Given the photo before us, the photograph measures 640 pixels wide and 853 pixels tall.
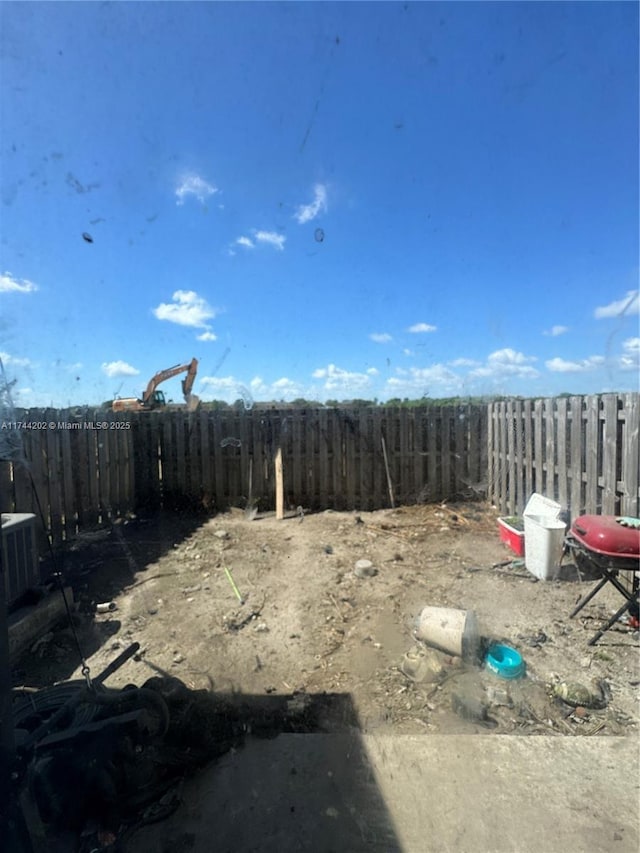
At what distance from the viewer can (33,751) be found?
1.49m

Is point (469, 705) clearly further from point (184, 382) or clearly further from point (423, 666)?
point (184, 382)

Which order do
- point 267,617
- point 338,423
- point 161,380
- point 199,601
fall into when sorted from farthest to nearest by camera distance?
point 161,380, point 338,423, point 199,601, point 267,617

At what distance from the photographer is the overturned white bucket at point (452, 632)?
9.30 feet

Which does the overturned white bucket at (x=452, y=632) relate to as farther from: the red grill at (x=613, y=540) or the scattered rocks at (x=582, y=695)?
the red grill at (x=613, y=540)

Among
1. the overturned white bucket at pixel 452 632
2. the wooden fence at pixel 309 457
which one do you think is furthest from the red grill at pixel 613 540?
the wooden fence at pixel 309 457

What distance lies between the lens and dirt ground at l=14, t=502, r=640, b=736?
8.19ft

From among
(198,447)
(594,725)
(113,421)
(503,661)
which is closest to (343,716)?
(503,661)

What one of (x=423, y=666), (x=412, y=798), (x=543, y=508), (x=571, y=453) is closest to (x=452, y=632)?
(x=423, y=666)

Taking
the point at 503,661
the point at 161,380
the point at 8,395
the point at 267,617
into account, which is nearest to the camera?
the point at 8,395

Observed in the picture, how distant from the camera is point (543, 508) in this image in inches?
194

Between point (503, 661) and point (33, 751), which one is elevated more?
point (33, 751)

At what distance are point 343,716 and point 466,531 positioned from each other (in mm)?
4088

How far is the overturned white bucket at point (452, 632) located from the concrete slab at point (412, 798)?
0.64m

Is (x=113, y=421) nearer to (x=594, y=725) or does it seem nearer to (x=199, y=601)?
(x=199, y=601)
